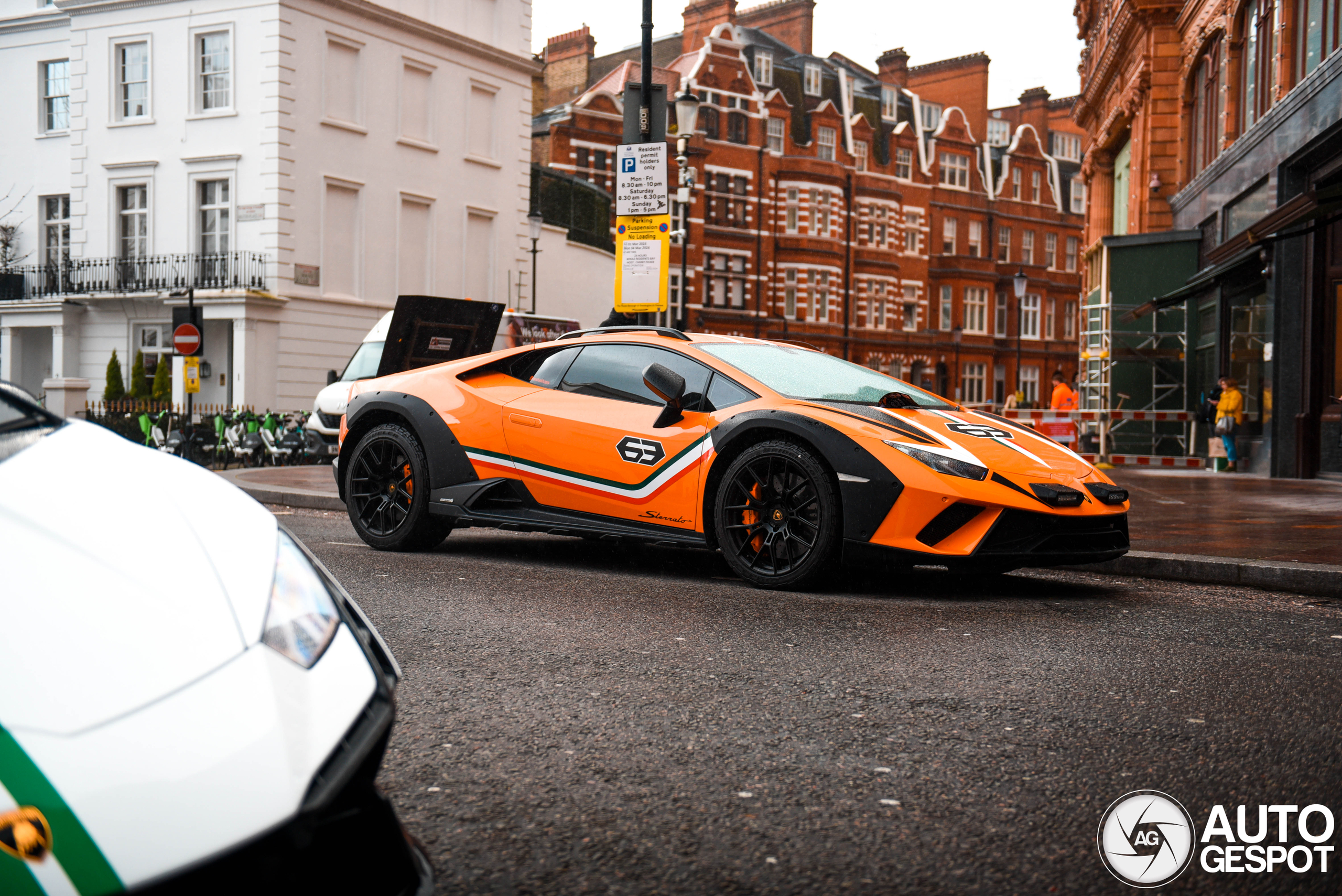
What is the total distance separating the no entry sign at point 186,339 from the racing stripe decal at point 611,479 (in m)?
14.5

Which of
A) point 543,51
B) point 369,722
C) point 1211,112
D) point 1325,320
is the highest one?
point 543,51

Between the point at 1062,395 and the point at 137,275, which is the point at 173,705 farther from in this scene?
the point at 137,275

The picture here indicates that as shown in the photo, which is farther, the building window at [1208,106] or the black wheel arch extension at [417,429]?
the building window at [1208,106]

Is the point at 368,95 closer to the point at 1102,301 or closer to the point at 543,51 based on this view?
the point at 1102,301

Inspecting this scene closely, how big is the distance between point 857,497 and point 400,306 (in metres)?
11.4

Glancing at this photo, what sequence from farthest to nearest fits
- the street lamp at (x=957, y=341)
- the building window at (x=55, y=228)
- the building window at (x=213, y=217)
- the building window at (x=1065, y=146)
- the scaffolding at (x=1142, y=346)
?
1. the building window at (x=1065, y=146)
2. the street lamp at (x=957, y=341)
3. the building window at (x=55, y=228)
4. the building window at (x=213, y=217)
5. the scaffolding at (x=1142, y=346)

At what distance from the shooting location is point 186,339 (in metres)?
19.7

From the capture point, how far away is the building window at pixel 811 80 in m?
57.2

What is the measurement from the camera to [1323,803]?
109 inches

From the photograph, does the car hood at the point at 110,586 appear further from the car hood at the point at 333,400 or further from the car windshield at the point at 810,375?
the car hood at the point at 333,400

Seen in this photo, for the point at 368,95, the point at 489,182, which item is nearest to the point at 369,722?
the point at 368,95

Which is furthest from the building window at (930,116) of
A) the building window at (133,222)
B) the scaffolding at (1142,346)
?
the building window at (133,222)

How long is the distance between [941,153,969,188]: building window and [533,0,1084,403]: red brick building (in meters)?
0.09

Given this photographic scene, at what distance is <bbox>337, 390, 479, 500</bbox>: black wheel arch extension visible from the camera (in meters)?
7.08
